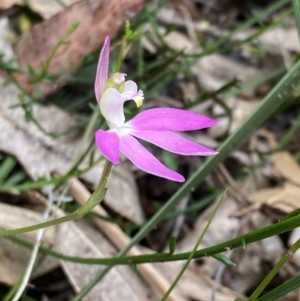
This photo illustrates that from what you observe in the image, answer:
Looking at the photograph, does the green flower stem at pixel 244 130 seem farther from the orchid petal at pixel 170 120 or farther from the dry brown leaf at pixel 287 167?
the dry brown leaf at pixel 287 167

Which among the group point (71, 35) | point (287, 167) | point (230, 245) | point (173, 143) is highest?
point (71, 35)

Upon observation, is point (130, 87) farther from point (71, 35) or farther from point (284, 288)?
point (71, 35)

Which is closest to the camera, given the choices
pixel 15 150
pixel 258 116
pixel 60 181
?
pixel 258 116

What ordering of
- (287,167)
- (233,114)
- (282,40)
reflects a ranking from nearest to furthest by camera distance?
1. (287,167)
2. (233,114)
3. (282,40)

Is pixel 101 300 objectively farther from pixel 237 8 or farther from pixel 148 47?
pixel 237 8

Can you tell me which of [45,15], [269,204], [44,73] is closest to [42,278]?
[44,73]

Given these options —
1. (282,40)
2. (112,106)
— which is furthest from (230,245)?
(282,40)
